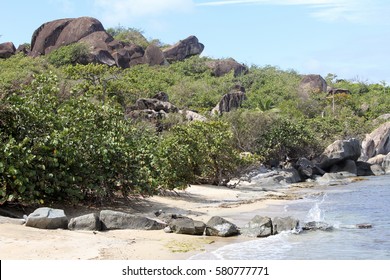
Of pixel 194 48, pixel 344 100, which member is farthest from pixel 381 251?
pixel 194 48

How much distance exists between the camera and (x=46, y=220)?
404 inches

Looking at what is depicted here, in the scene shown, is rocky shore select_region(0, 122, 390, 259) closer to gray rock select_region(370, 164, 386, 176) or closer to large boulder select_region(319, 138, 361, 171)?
large boulder select_region(319, 138, 361, 171)

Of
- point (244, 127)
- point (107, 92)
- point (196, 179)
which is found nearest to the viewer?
point (196, 179)

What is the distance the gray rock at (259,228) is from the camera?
11.6m

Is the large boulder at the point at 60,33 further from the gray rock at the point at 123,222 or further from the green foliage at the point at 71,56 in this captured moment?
the gray rock at the point at 123,222

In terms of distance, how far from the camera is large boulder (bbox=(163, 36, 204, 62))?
70.6 metres

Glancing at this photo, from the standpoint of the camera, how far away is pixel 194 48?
72188 mm

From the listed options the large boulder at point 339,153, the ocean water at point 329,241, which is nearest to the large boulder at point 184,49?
the large boulder at point 339,153

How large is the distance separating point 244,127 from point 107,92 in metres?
8.61

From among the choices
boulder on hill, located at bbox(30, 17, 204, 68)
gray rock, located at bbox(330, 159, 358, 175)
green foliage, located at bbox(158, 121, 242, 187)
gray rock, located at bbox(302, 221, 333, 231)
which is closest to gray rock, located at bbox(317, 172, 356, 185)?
gray rock, located at bbox(330, 159, 358, 175)

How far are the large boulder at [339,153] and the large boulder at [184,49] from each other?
123 ft

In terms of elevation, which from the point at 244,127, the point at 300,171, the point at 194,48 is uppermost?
the point at 194,48

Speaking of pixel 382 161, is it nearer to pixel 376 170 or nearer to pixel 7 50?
pixel 376 170

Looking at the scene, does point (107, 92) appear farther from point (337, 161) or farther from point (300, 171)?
point (337, 161)
